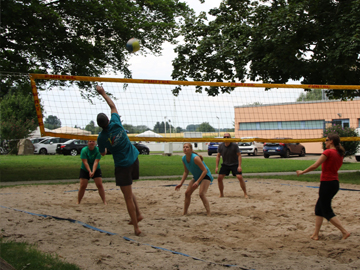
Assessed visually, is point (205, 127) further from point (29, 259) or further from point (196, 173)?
point (29, 259)

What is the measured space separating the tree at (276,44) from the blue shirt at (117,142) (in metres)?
5.24

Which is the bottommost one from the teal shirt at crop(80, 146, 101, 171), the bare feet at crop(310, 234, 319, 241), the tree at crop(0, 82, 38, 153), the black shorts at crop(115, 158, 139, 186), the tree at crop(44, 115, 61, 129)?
the bare feet at crop(310, 234, 319, 241)

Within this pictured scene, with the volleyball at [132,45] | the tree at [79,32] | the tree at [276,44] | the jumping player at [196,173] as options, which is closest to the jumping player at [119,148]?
the jumping player at [196,173]

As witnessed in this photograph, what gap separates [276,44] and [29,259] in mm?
9300

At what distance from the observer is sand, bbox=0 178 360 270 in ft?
12.9

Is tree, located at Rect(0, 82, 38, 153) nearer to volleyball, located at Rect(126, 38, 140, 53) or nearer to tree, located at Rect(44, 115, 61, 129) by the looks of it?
tree, located at Rect(44, 115, 61, 129)

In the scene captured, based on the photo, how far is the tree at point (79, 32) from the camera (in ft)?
38.2

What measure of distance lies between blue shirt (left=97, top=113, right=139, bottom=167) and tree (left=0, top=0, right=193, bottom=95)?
7.44m

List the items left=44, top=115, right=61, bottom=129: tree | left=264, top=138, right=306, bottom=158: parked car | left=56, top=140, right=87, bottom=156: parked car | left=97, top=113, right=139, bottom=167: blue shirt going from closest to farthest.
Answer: left=97, top=113, right=139, bottom=167: blue shirt → left=44, top=115, right=61, bottom=129: tree → left=264, top=138, right=306, bottom=158: parked car → left=56, top=140, right=87, bottom=156: parked car

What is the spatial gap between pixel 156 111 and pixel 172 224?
3236 millimetres

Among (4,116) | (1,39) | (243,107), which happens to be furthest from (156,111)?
(4,116)

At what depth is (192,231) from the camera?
531 centimetres

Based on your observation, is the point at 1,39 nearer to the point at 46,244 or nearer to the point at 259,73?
the point at 259,73

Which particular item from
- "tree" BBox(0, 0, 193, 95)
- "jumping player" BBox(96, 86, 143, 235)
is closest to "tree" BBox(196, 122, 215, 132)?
"jumping player" BBox(96, 86, 143, 235)
